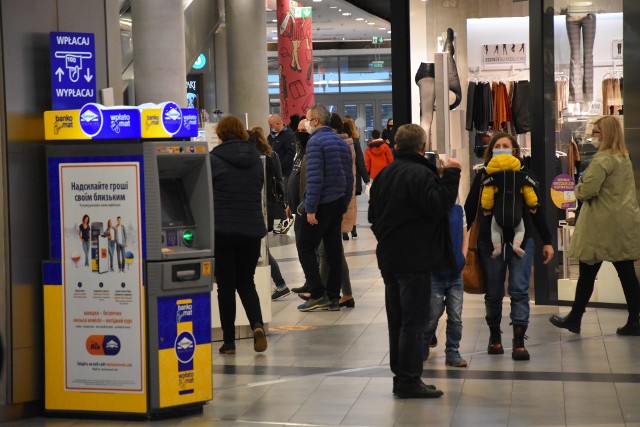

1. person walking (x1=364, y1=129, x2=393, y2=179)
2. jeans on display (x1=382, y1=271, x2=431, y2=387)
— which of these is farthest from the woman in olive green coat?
person walking (x1=364, y1=129, x2=393, y2=179)

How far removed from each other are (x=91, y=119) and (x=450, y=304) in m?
2.41

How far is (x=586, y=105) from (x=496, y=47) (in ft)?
7.84

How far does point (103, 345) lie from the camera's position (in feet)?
17.7

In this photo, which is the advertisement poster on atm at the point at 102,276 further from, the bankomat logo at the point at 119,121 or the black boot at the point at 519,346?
the black boot at the point at 519,346

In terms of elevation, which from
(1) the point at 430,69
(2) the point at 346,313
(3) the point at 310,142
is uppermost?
(1) the point at 430,69

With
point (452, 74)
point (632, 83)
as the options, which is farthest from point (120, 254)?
point (452, 74)

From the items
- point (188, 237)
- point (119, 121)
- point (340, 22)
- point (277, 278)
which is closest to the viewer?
point (119, 121)

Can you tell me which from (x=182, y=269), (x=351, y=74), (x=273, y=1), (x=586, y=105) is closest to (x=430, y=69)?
(x=586, y=105)

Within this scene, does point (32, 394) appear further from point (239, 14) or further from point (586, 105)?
point (239, 14)

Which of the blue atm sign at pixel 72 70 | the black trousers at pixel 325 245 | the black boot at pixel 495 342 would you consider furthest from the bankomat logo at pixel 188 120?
the black trousers at pixel 325 245

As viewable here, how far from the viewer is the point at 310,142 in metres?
8.49

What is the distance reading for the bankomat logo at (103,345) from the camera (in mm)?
5379

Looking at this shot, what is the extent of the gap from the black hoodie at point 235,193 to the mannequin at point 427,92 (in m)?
3.02

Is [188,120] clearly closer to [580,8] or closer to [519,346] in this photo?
[519,346]
